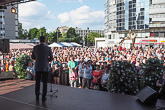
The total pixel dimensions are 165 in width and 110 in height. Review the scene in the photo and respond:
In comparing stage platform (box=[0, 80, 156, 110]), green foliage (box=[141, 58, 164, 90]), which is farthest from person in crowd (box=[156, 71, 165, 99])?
stage platform (box=[0, 80, 156, 110])

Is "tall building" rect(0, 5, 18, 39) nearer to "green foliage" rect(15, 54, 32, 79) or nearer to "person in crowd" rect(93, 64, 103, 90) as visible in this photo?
"green foliage" rect(15, 54, 32, 79)

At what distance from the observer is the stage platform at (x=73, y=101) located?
168 inches

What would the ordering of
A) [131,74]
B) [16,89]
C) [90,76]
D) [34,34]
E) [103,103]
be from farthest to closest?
[34,34] → [90,76] → [16,89] → [131,74] → [103,103]

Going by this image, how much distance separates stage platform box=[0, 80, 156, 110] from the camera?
14.0 ft

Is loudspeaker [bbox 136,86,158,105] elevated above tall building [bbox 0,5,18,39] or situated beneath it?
situated beneath

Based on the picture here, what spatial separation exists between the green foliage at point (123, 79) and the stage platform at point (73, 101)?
36 cm

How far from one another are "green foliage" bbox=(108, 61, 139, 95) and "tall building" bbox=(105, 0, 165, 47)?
1934 inches

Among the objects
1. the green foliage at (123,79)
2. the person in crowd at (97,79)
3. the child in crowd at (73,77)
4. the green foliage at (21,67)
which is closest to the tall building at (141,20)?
the child in crowd at (73,77)

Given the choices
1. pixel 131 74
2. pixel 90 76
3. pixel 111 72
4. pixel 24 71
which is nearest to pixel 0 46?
pixel 24 71

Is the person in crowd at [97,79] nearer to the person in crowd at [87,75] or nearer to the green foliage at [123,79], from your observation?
the person in crowd at [87,75]

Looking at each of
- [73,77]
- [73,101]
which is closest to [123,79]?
[73,101]

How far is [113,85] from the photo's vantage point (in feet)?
18.2

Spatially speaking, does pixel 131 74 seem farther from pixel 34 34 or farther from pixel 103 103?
pixel 34 34

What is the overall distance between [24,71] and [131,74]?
645 cm
